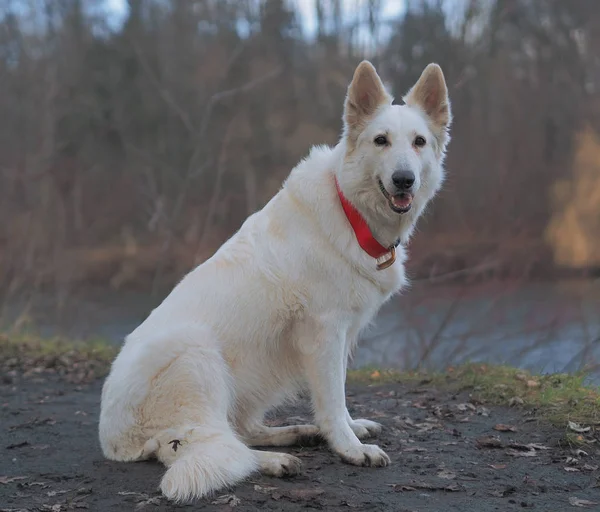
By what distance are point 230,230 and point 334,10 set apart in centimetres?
585

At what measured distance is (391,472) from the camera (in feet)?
11.6

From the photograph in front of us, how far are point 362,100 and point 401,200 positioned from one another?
0.73 meters

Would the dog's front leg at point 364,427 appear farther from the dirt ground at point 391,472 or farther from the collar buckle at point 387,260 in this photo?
the collar buckle at point 387,260

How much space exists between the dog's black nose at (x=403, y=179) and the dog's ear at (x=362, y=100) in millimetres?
469

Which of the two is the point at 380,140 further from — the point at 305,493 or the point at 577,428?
the point at 577,428

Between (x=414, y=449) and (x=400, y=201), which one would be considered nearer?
(x=400, y=201)

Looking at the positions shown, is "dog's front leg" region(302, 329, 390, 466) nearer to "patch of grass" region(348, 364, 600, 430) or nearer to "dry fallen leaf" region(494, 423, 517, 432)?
"dry fallen leaf" region(494, 423, 517, 432)

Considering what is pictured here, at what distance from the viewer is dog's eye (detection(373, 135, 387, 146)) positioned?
3.79 metres

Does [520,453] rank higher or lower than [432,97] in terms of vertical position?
lower

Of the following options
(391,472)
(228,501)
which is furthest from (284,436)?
(228,501)

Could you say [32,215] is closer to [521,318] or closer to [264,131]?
[264,131]

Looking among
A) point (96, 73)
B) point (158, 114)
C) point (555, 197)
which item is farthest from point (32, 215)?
point (555, 197)

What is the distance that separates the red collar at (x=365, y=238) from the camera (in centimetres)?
383

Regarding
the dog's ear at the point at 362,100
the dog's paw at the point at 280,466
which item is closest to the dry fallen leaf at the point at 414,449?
the dog's paw at the point at 280,466
